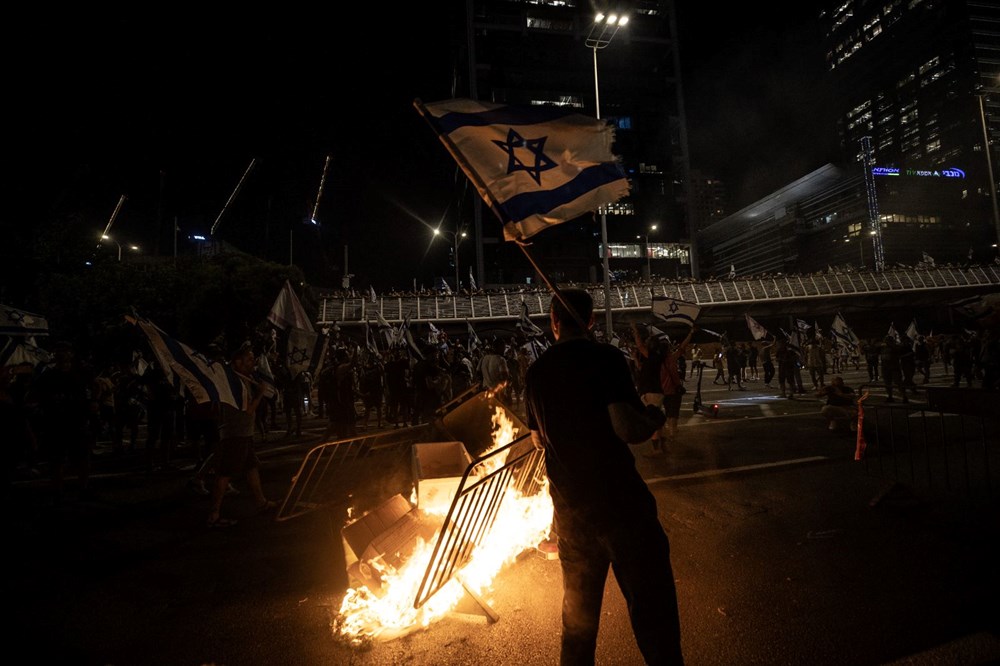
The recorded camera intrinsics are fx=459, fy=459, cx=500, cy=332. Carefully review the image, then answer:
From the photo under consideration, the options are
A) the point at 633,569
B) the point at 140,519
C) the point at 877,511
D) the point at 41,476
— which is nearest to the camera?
the point at 633,569

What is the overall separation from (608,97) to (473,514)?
2915 inches

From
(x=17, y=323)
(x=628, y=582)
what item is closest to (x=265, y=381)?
(x=628, y=582)

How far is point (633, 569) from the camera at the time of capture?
6.64ft

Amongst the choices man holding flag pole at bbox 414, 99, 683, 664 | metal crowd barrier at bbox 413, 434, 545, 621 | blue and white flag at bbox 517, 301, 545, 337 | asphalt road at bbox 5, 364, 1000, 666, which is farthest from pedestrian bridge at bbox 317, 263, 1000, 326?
man holding flag pole at bbox 414, 99, 683, 664

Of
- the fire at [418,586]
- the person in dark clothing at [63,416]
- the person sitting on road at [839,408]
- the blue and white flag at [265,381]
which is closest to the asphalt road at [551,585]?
the fire at [418,586]

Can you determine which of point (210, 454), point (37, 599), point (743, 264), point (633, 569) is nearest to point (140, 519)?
point (210, 454)

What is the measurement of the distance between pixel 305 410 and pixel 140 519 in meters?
12.6

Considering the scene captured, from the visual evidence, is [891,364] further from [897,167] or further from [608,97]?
[897,167]

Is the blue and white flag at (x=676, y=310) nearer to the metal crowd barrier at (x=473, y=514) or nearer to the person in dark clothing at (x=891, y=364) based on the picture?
the metal crowd barrier at (x=473, y=514)

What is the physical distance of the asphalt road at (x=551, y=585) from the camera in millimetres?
2867

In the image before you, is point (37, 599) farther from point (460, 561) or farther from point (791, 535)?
point (791, 535)

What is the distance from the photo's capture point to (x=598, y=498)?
2098 millimetres

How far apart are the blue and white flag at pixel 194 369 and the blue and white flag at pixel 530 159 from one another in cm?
369

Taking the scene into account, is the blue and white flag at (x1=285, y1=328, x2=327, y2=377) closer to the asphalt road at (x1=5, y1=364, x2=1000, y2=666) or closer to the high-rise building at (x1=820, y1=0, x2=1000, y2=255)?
the asphalt road at (x1=5, y1=364, x2=1000, y2=666)
